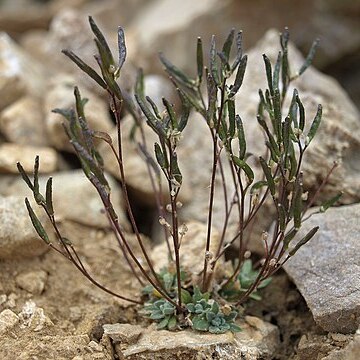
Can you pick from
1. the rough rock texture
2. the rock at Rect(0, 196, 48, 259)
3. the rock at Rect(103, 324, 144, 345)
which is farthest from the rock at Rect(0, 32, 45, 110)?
the rock at Rect(103, 324, 144, 345)

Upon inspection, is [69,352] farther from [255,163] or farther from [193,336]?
[255,163]

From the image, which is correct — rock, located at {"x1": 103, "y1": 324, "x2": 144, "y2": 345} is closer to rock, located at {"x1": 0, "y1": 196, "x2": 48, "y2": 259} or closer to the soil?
the soil

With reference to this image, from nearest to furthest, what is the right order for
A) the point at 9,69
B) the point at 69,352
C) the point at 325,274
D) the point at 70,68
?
1. the point at 69,352
2. the point at 325,274
3. the point at 9,69
4. the point at 70,68

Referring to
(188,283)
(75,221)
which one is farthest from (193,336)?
(75,221)

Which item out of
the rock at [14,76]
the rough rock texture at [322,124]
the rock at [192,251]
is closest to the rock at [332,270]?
the rough rock texture at [322,124]

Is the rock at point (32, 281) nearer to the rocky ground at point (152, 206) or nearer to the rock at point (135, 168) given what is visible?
the rocky ground at point (152, 206)

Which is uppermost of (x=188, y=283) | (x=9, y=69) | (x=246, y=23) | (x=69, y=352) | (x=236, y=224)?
(x=246, y=23)
